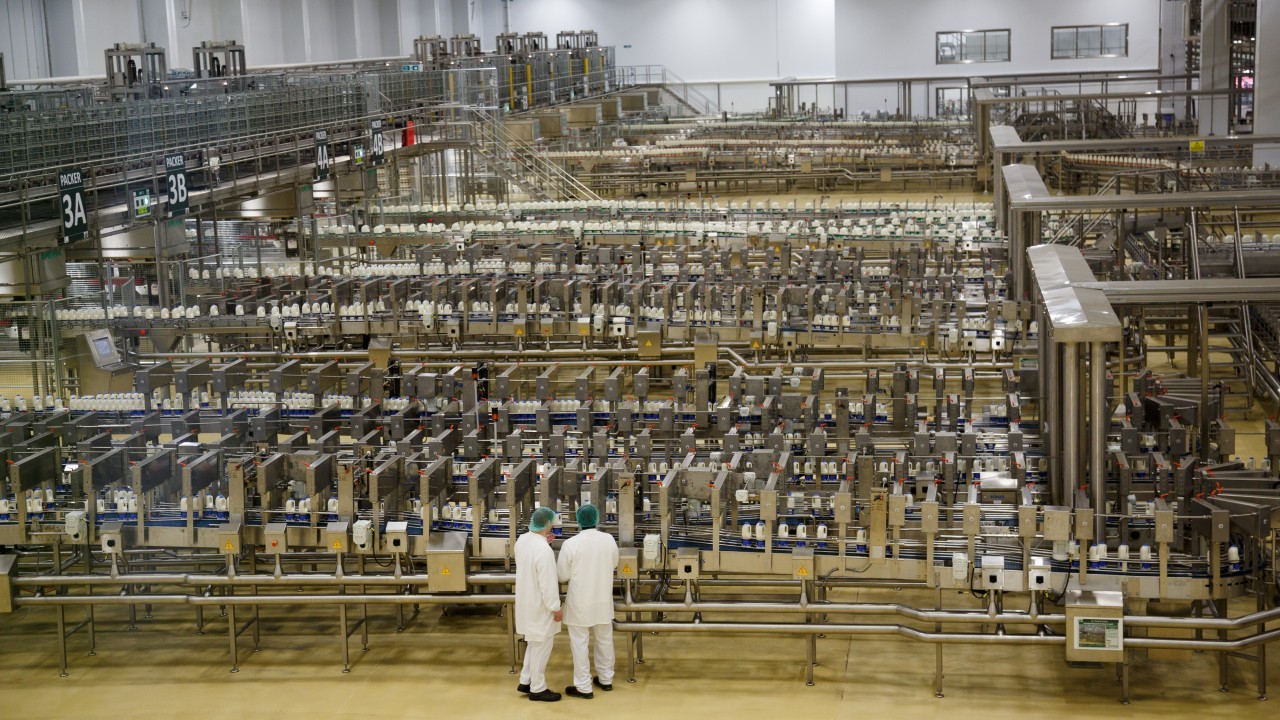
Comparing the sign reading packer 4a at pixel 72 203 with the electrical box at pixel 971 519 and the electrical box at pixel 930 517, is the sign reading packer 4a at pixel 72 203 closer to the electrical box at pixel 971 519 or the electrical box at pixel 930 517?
the electrical box at pixel 930 517

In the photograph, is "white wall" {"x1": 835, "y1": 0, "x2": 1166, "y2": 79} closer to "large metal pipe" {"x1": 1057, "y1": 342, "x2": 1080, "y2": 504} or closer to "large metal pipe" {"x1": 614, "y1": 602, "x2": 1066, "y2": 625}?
"large metal pipe" {"x1": 1057, "y1": 342, "x2": 1080, "y2": 504}

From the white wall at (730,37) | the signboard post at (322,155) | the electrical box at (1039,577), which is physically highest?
the white wall at (730,37)

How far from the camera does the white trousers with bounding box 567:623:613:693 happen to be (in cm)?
688

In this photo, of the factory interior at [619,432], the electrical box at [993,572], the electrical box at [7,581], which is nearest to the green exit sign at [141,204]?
the factory interior at [619,432]

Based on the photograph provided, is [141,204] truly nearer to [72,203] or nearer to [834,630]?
[72,203]

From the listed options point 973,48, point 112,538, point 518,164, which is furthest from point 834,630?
point 973,48

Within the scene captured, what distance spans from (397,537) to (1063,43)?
29.3m

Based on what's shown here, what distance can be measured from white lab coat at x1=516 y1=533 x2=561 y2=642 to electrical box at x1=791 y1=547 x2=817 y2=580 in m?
1.23

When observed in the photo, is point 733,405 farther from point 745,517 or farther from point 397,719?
point 397,719

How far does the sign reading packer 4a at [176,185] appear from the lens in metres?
13.0

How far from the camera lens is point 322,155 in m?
17.0

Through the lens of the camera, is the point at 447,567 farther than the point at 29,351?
No

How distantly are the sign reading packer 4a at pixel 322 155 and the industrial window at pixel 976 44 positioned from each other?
20386 mm

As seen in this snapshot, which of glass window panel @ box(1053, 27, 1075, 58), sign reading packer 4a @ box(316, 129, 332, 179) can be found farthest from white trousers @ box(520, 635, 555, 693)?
glass window panel @ box(1053, 27, 1075, 58)
